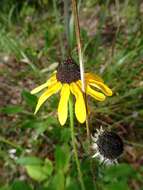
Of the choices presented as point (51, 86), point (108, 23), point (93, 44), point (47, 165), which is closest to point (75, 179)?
point (47, 165)

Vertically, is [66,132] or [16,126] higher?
[16,126]

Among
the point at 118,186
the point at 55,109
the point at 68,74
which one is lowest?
the point at 118,186

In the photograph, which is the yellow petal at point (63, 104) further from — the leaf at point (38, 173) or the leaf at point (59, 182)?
the leaf at point (38, 173)

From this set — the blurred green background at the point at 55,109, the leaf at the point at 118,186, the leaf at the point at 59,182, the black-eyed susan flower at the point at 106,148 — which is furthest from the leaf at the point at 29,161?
the black-eyed susan flower at the point at 106,148

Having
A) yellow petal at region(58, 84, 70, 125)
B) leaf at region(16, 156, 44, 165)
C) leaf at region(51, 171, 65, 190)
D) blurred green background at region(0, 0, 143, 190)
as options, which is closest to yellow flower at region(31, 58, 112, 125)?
yellow petal at region(58, 84, 70, 125)

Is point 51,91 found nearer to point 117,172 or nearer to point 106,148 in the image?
point 106,148

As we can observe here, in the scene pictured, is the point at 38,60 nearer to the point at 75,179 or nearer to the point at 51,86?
the point at 75,179

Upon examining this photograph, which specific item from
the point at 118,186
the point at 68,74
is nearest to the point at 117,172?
the point at 118,186
